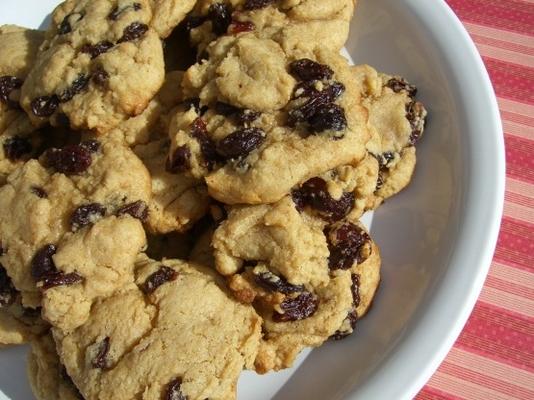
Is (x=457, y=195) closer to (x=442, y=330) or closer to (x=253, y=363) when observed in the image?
(x=442, y=330)

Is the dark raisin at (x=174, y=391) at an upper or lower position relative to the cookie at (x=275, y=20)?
lower

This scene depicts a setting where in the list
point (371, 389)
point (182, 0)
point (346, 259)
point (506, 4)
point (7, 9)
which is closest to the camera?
point (371, 389)

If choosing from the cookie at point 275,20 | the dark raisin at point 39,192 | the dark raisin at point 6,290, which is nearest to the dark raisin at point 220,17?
the cookie at point 275,20

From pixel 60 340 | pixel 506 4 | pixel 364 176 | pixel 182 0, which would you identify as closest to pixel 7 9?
pixel 182 0

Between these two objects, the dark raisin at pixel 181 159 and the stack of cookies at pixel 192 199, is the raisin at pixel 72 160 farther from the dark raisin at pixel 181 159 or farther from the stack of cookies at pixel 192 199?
the dark raisin at pixel 181 159

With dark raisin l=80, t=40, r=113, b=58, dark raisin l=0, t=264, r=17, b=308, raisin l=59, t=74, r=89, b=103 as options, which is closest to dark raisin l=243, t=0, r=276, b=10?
dark raisin l=80, t=40, r=113, b=58

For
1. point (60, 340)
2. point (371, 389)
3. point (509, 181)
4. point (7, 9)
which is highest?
point (7, 9)

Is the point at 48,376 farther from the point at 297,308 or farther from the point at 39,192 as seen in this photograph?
the point at 297,308

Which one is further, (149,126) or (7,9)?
(7,9)
